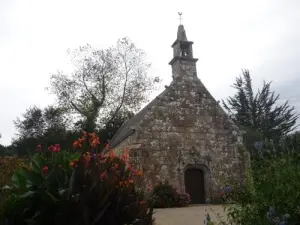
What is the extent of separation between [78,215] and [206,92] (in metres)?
13.1

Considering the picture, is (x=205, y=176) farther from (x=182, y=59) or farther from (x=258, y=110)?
(x=258, y=110)

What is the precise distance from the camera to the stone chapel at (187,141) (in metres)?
13.9

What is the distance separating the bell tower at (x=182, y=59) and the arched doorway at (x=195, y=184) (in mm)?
4393

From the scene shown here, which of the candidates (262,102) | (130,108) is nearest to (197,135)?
(130,108)

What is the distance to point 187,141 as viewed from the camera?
14602mm

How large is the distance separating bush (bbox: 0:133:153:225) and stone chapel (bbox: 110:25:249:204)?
31.6ft

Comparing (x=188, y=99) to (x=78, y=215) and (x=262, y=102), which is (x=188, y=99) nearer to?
(x=78, y=215)

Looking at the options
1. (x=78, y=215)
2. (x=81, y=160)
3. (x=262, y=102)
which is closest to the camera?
(x=78, y=215)

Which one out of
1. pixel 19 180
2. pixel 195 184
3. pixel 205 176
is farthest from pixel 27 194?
pixel 205 176

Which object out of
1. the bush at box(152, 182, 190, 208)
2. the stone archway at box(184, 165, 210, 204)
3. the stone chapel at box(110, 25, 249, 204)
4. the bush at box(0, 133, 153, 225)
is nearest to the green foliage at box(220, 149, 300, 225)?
the bush at box(0, 133, 153, 225)

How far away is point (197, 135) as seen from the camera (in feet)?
48.8

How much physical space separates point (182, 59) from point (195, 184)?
5.99m

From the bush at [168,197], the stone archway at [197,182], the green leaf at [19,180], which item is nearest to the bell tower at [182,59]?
the stone archway at [197,182]

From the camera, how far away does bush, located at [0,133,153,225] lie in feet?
11.2
